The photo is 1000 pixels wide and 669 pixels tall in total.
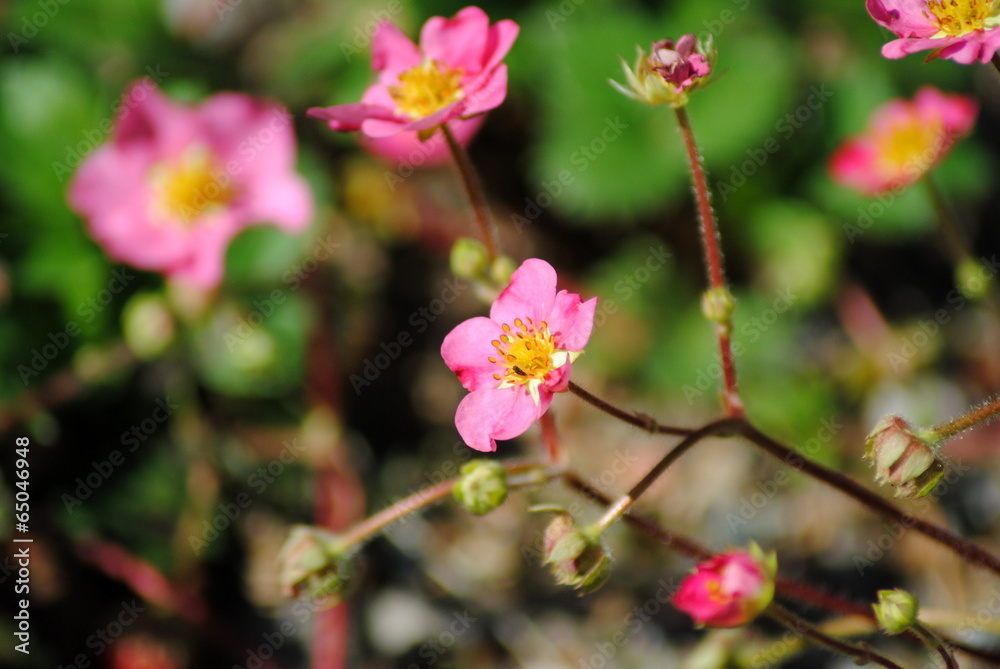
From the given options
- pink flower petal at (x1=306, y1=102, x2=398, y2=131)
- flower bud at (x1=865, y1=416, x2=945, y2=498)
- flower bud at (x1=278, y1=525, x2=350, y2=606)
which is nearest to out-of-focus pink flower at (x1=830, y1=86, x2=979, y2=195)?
flower bud at (x1=865, y1=416, x2=945, y2=498)

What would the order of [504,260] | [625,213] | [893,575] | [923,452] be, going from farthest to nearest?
[625,213] < [893,575] < [504,260] < [923,452]

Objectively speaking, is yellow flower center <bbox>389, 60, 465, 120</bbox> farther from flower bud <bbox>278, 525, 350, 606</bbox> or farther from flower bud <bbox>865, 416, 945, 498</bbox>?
flower bud <bbox>865, 416, 945, 498</bbox>

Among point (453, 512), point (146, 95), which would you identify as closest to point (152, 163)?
point (146, 95)

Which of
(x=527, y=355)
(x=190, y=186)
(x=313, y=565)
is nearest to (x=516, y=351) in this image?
(x=527, y=355)

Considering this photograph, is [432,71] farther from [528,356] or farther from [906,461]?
[906,461]

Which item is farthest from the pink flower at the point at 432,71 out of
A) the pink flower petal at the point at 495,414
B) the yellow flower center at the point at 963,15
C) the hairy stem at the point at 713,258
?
the yellow flower center at the point at 963,15

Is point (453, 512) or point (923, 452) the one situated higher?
point (923, 452)

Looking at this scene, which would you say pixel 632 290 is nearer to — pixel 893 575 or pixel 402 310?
pixel 402 310
